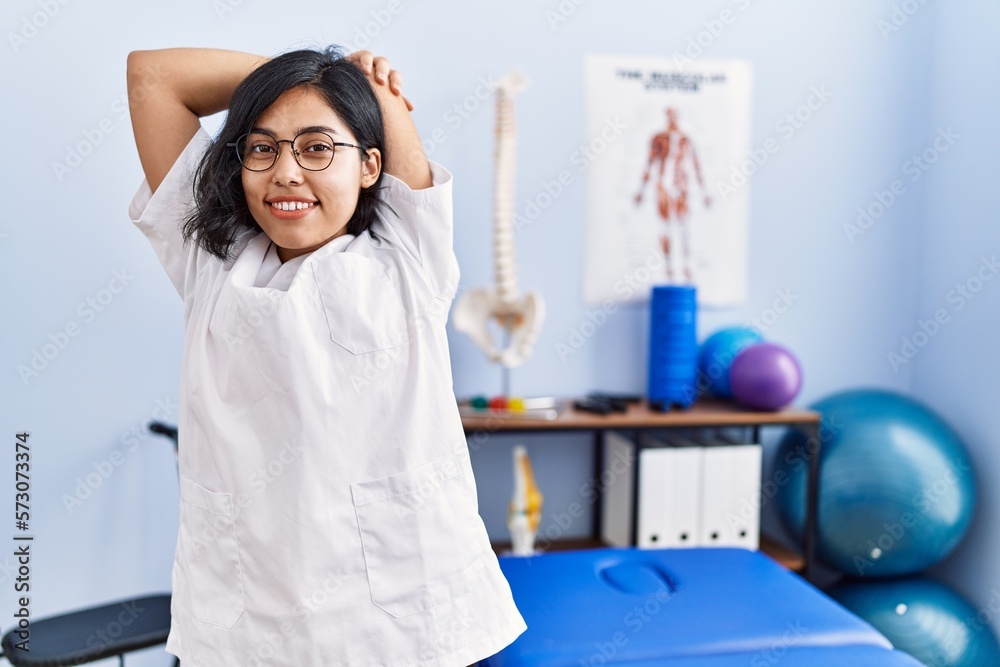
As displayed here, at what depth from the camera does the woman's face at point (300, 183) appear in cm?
102

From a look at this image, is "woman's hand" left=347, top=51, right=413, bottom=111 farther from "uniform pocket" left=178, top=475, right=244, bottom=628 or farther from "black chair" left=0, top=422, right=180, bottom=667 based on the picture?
"black chair" left=0, top=422, right=180, bottom=667

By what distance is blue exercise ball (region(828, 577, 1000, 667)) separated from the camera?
2193 mm

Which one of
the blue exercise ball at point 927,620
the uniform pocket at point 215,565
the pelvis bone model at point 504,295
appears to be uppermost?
the pelvis bone model at point 504,295

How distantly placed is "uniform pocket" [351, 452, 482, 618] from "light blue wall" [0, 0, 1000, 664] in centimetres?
144

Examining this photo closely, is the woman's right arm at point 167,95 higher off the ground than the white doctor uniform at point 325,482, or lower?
higher

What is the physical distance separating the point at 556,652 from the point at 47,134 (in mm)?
1810

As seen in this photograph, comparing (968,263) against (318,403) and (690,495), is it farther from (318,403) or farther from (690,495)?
(318,403)

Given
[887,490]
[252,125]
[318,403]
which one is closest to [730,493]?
[887,490]

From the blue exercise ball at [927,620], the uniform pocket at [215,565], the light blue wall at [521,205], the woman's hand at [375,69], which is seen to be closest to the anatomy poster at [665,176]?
the light blue wall at [521,205]

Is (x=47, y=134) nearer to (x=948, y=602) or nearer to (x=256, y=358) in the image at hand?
(x=256, y=358)

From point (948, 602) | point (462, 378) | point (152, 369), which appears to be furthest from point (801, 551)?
point (152, 369)

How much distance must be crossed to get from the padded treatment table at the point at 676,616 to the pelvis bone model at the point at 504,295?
0.74 metres

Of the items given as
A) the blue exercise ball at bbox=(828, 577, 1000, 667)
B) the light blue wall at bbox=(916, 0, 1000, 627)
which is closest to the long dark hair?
the blue exercise ball at bbox=(828, 577, 1000, 667)

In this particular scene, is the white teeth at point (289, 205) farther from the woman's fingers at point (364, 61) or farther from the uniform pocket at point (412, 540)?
the uniform pocket at point (412, 540)
